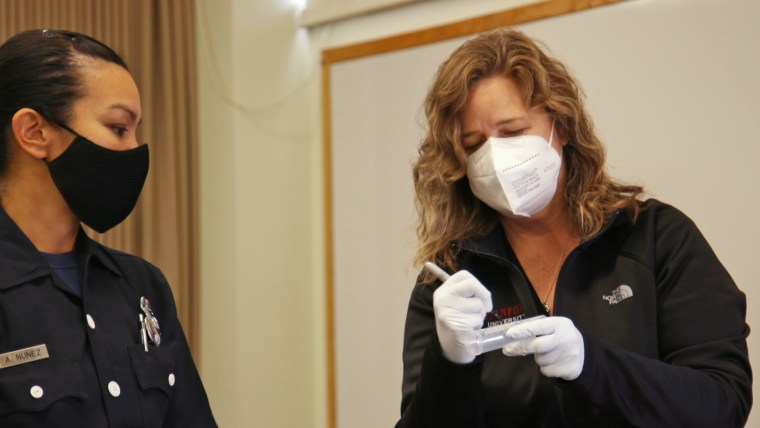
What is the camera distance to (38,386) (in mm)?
1435

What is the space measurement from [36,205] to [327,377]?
7.61ft

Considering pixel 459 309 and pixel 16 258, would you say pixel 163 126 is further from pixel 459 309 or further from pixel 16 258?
pixel 459 309

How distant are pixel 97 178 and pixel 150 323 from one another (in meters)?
0.31

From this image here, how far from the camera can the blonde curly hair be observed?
1.70m

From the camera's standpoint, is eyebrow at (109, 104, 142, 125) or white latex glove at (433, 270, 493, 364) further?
eyebrow at (109, 104, 142, 125)

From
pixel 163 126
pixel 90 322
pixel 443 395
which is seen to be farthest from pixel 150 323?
pixel 163 126

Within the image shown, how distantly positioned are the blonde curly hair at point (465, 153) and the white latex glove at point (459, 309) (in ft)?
1.05

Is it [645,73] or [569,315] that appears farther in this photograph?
[645,73]

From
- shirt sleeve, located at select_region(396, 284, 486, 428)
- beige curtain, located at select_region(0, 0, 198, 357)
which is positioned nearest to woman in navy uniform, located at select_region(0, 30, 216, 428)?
shirt sleeve, located at select_region(396, 284, 486, 428)

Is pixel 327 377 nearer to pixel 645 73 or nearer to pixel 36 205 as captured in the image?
pixel 645 73

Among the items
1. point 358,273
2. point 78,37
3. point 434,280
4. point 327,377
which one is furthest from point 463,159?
point 327,377

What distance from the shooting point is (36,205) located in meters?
1.57

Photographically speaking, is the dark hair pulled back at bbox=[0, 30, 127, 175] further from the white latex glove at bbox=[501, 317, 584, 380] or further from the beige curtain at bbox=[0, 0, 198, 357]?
the beige curtain at bbox=[0, 0, 198, 357]

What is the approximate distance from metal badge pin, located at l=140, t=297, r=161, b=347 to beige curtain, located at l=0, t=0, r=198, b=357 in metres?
1.72
